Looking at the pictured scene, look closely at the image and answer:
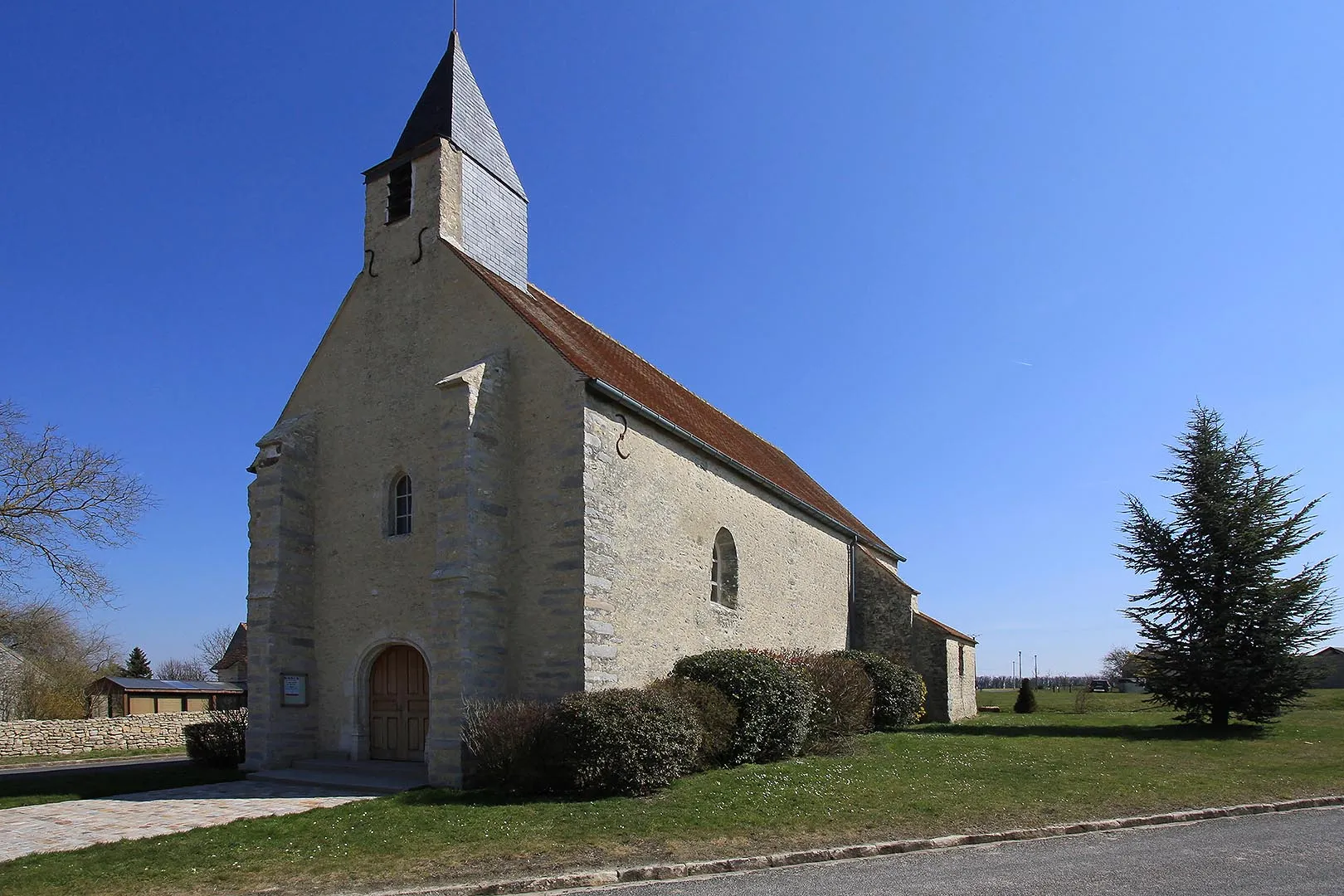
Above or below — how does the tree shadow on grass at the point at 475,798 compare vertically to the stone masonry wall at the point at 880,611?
below

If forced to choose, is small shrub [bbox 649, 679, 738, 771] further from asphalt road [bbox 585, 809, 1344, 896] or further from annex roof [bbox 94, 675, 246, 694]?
annex roof [bbox 94, 675, 246, 694]

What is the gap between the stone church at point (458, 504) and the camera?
1320cm

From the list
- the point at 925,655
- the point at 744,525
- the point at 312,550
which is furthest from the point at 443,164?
the point at 925,655

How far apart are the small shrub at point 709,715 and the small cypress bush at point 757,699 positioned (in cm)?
21

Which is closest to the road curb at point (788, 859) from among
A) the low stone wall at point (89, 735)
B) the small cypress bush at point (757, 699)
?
the small cypress bush at point (757, 699)

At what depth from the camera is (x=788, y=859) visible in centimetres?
804

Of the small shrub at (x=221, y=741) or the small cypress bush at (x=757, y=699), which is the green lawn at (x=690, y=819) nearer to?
the small cypress bush at (x=757, y=699)

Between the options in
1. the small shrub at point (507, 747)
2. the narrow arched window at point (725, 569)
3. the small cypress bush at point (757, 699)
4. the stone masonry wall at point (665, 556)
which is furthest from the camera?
the narrow arched window at point (725, 569)

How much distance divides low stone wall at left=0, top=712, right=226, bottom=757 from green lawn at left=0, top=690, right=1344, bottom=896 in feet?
53.8

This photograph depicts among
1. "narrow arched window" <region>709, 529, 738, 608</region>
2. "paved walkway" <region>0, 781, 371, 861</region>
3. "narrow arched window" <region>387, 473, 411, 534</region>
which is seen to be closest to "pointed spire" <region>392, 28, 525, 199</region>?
"narrow arched window" <region>387, 473, 411, 534</region>

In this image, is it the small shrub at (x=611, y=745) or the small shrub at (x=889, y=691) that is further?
the small shrub at (x=889, y=691)

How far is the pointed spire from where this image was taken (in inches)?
655

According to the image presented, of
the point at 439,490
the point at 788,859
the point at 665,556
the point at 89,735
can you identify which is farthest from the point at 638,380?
the point at 89,735

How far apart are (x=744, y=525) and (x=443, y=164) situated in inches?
368
